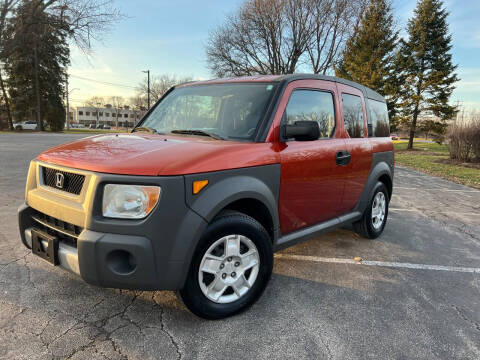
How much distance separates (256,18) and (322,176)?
2747 cm

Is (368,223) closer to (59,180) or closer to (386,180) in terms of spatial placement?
(386,180)

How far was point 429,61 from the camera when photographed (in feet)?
85.9

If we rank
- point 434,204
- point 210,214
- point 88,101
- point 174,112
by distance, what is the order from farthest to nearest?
point 88,101 → point 434,204 → point 174,112 → point 210,214

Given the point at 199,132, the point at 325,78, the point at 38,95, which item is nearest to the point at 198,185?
the point at 199,132

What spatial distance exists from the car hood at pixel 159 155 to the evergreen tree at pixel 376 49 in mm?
28214

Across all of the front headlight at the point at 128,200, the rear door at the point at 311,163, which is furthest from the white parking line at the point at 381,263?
the front headlight at the point at 128,200

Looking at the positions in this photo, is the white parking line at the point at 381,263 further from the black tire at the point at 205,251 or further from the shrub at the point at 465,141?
the shrub at the point at 465,141

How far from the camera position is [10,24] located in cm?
1962

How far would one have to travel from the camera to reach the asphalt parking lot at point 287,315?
2170mm

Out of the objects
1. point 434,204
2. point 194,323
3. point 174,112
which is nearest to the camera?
point 194,323

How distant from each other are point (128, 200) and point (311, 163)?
1.71 meters

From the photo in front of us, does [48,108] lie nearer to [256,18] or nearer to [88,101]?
[256,18]

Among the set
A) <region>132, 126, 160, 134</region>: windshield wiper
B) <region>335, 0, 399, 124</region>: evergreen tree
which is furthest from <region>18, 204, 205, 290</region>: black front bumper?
<region>335, 0, 399, 124</region>: evergreen tree

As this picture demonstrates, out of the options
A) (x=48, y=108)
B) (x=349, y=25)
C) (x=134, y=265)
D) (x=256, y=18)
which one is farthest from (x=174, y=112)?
(x=48, y=108)
